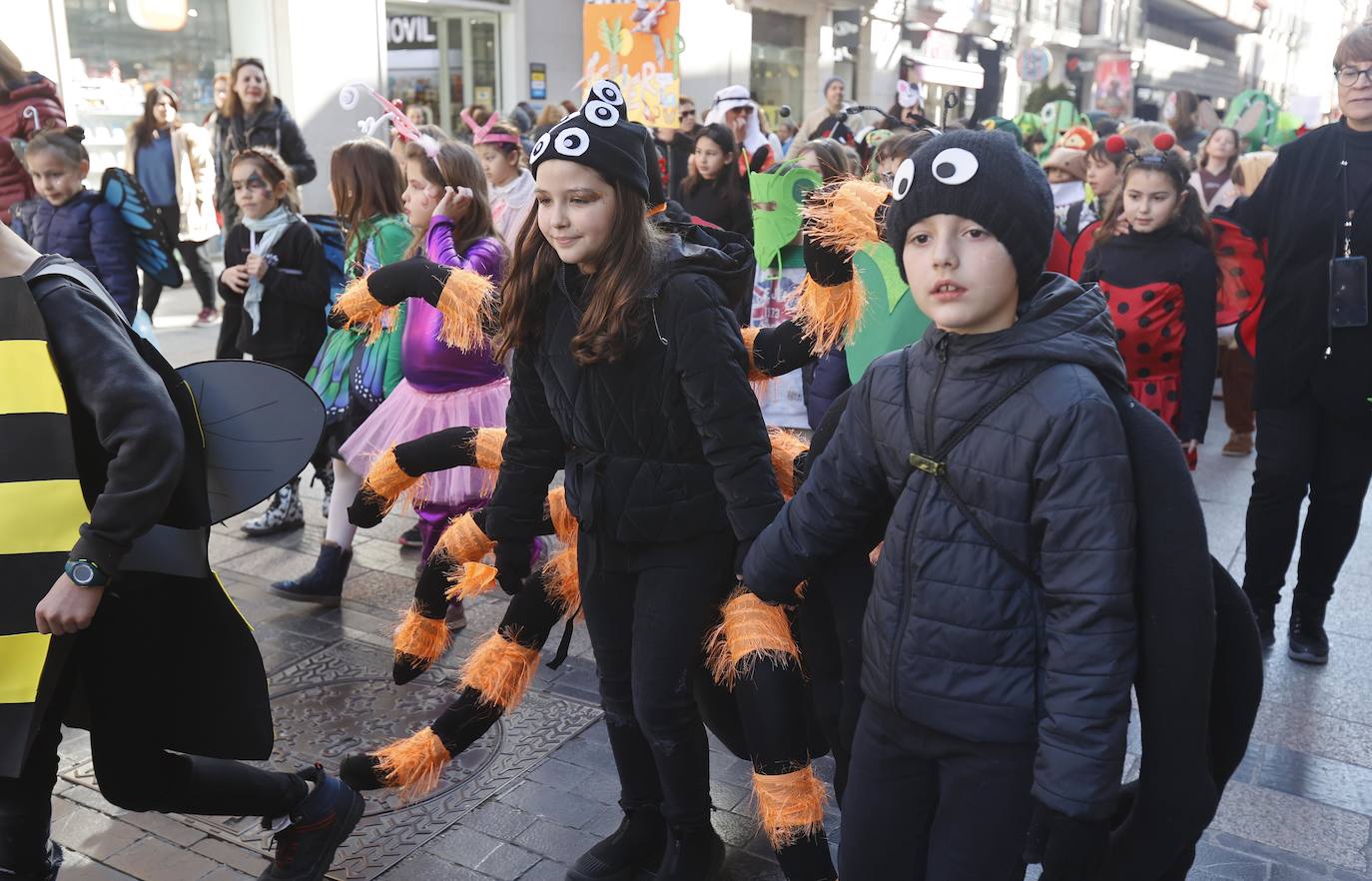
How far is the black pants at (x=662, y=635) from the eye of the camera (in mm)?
2771

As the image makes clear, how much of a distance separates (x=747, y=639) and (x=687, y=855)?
62cm

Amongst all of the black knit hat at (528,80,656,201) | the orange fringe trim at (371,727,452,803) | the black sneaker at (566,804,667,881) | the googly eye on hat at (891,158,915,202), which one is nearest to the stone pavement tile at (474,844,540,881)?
the black sneaker at (566,804,667,881)

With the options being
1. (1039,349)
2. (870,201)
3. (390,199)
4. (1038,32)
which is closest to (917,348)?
(1039,349)

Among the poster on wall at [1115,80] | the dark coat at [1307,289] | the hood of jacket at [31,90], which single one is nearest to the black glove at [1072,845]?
the dark coat at [1307,289]

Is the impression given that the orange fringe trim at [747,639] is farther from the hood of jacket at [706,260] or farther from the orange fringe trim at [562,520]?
the hood of jacket at [706,260]

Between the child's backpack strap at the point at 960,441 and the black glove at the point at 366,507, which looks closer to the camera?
the child's backpack strap at the point at 960,441

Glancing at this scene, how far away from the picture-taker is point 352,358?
4.98 meters

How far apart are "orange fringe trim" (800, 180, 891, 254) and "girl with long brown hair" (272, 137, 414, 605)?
240 cm

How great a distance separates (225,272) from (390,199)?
2.70 feet

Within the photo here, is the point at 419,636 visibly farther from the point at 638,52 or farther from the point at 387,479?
the point at 638,52

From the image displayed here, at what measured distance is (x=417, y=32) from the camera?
16.3 meters

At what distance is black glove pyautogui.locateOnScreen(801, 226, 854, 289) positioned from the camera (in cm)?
292

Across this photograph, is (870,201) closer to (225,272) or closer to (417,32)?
(225,272)

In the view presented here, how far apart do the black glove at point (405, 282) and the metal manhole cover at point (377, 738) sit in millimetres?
1427
